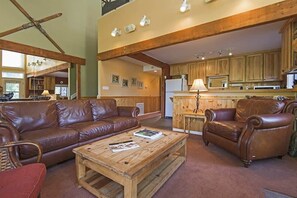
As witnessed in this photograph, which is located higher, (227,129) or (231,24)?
(231,24)

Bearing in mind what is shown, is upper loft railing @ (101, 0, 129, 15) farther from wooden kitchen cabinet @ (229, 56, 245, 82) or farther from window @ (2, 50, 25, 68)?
window @ (2, 50, 25, 68)

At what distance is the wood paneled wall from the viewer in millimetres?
5787

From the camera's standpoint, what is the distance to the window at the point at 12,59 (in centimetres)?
754

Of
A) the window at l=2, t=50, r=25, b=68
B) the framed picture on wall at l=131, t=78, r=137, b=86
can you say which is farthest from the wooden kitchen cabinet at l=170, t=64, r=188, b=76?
the window at l=2, t=50, r=25, b=68

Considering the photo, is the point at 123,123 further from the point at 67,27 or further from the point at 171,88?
the point at 67,27

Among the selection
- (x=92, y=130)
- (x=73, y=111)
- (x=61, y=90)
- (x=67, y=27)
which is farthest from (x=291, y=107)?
(x=61, y=90)

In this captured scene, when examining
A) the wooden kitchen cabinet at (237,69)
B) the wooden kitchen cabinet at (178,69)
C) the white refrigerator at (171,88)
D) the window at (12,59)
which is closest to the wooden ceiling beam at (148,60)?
the wooden kitchen cabinet at (178,69)

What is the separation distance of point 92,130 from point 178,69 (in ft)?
15.7

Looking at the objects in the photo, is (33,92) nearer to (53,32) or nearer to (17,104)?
(53,32)

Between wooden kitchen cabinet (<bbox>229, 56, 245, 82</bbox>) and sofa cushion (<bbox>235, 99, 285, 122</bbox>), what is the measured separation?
269 cm

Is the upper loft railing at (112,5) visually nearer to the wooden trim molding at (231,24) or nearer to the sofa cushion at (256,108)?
the wooden trim molding at (231,24)

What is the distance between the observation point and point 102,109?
3.18 m

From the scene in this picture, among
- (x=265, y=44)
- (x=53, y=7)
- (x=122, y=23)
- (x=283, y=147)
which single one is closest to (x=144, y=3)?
(x=122, y=23)

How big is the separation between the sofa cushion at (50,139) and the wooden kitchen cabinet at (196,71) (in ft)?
16.0
